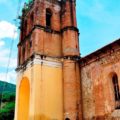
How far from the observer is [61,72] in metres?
21.5

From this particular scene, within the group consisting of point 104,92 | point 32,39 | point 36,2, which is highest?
point 36,2

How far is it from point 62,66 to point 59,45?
2256 millimetres

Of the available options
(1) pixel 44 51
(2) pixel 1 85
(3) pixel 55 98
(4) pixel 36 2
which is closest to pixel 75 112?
(3) pixel 55 98

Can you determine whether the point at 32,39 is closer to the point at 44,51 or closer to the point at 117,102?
the point at 44,51

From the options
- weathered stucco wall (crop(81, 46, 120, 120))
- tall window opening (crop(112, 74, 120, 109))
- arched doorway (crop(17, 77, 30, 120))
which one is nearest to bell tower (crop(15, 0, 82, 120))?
arched doorway (crop(17, 77, 30, 120))

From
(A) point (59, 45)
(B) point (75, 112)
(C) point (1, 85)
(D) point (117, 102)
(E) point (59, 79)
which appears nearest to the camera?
(D) point (117, 102)

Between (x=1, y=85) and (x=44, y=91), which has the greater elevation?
(x=1, y=85)

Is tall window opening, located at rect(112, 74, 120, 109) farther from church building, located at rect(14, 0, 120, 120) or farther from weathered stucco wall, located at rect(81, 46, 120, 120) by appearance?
weathered stucco wall, located at rect(81, 46, 120, 120)

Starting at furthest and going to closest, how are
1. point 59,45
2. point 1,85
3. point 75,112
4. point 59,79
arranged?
point 1,85
point 59,45
point 59,79
point 75,112

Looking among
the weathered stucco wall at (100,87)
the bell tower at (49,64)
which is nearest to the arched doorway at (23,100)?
the bell tower at (49,64)

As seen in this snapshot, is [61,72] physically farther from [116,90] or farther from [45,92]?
[116,90]

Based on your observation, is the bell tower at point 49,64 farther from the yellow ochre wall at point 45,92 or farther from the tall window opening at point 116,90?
the tall window opening at point 116,90

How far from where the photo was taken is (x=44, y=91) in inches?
777

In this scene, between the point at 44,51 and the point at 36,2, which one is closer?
the point at 44,51
